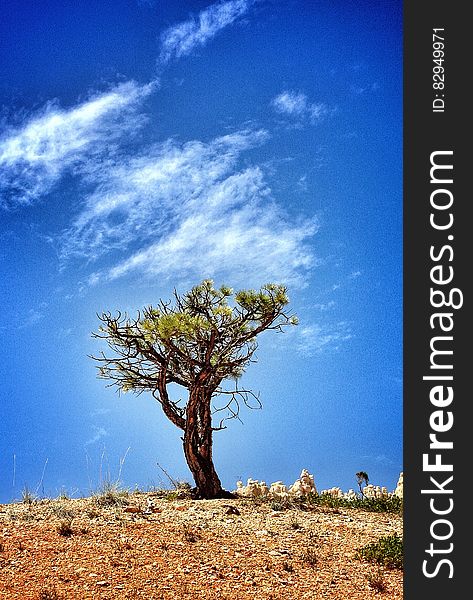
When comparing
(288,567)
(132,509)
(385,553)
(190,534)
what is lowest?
(288,567)

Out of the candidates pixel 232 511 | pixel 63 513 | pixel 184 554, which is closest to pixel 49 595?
pixel 184 554

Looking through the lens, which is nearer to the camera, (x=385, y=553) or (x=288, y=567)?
(x=288, y=567)

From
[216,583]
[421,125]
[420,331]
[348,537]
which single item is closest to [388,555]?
[348,537]

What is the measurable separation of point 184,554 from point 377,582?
278 cm

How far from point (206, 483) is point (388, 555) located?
5730mm

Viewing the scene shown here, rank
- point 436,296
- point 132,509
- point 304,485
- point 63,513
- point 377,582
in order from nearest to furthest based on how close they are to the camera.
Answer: point 436,296
point 377,582
point 63,513
point 132,509
point 304,485

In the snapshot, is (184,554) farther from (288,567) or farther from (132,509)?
(132,509)

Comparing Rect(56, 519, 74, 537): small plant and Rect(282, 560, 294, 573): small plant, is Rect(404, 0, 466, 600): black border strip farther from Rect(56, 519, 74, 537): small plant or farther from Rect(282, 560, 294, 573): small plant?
Rect(56, 519, 74, 537): small plant

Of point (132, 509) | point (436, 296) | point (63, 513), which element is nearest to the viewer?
point (436, 296)

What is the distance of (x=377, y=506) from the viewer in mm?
13992

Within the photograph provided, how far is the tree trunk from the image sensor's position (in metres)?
14.6

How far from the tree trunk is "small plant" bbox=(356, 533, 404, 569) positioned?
17.0 feet

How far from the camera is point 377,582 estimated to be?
8812mm

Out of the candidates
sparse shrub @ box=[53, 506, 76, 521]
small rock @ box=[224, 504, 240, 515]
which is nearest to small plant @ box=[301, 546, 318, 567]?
small rock @ box=[224, 504, 240, 515]
